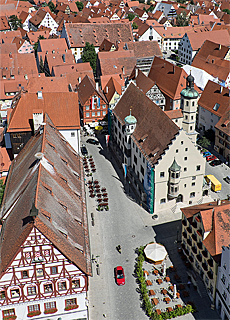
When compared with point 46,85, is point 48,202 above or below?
below

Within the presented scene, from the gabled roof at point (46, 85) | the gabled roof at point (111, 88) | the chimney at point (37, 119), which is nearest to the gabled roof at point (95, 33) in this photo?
the gabled roof at point (111, 88)

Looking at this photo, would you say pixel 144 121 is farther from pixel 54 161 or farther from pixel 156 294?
pixel 156 294

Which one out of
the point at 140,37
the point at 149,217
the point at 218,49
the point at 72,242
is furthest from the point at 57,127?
the point at 140,37

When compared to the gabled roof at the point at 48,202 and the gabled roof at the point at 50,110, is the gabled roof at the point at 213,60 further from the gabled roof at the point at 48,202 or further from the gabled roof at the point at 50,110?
the gabled roof at the point at 48,202

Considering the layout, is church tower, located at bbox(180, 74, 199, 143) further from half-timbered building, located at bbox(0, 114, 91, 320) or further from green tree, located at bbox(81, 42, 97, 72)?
green tree, located at bbox(81, 42, 97, 72)

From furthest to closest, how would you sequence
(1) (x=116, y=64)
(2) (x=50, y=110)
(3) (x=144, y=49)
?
(3) (x=144, y=49)
(1) (x=116, y=64)
(2) (x=50, y=110)

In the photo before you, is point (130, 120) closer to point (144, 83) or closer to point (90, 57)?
point (144, 83)

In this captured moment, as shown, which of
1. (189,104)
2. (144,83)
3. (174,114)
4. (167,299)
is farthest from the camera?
(144,83)

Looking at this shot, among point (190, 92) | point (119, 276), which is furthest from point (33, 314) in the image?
point (190, 92)
